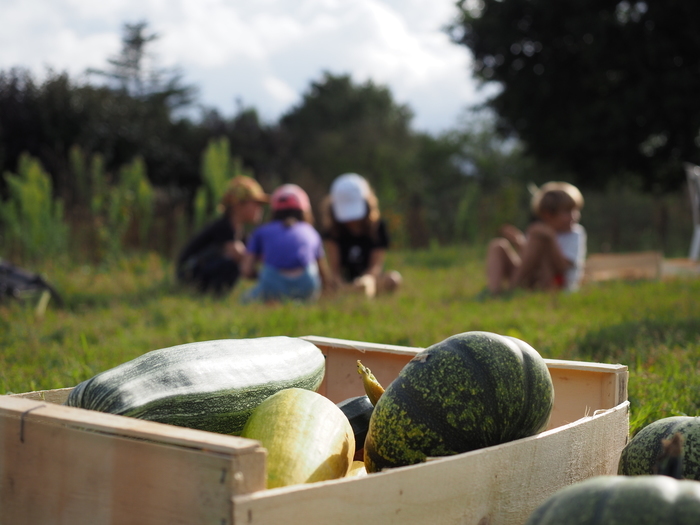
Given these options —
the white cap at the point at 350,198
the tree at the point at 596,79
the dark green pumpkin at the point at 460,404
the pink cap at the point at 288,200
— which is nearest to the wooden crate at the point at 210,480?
the dark green pumpkin at the point at 460,404

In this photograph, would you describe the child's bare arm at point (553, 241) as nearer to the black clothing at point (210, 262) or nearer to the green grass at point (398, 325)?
the green grass at point (398, 325)

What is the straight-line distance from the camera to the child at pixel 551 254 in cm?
642

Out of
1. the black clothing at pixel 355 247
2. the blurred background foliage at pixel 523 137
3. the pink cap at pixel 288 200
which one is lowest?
the black clothing at pixel 355 247

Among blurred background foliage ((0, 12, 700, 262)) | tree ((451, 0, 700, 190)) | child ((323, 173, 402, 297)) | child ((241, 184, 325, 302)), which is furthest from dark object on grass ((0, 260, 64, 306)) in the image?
tree ((451, 0, 700, 190))

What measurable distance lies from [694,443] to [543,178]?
21633mm

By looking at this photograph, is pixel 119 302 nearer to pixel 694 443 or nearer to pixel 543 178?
pixel 694 443

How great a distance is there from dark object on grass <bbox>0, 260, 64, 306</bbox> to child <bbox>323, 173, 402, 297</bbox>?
9.25 feet

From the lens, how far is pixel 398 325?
4.50 meters

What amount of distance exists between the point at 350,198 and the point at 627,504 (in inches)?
250

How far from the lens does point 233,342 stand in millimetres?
1870

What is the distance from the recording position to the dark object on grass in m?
5.77

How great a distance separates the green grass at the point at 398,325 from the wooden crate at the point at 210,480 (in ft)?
3.30

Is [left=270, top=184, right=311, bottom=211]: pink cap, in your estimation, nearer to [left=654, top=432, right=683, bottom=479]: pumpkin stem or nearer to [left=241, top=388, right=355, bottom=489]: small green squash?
[left=241, top=388, right=355, bottom=489]: small green squash

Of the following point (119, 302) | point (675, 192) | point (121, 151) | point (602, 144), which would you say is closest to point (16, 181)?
point (119, 302)
